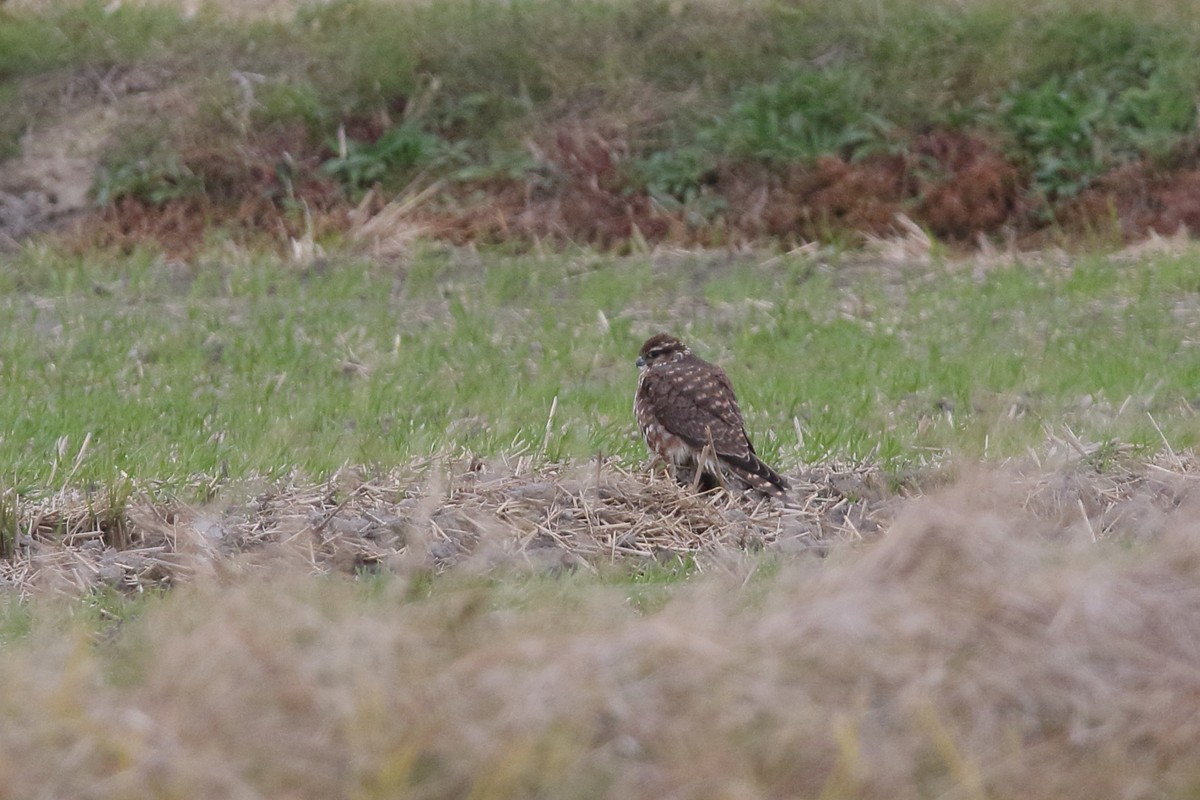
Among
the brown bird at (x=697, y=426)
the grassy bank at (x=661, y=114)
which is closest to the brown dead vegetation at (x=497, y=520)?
the brown bird at (x=697, y=426)

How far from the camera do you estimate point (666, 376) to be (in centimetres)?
874

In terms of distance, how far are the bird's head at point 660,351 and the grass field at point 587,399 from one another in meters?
0.48

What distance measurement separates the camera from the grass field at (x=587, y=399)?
3.76m

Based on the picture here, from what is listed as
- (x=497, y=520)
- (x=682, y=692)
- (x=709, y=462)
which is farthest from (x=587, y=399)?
(x=682, y=692)

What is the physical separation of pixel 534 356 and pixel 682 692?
867 cm

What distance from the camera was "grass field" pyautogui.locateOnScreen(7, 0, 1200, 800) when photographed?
376cm

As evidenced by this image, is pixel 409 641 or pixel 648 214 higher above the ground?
pixel 409 641

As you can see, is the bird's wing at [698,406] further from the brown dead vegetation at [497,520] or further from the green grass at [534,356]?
the green grass at [534,356]

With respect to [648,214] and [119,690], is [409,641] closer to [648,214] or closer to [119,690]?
[119,690]

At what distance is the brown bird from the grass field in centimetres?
15

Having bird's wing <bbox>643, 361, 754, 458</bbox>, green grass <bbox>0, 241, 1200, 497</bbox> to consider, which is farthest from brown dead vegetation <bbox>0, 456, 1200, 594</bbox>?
green grass <bbox>0, 241, 1200, 497</bbox>

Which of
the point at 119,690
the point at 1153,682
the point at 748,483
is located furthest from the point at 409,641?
the point at 748,483

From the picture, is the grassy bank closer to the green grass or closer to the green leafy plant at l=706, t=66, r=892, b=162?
the green leafy plant at l=706, t=66, r=892, b=162

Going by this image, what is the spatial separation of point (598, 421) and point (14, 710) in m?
6.51
